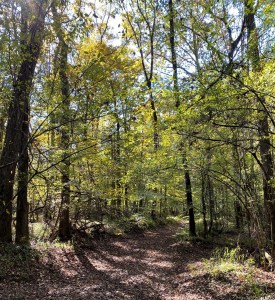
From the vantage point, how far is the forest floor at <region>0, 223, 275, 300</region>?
14.0 ft

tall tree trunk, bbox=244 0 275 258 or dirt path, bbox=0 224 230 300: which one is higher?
tall tree trunk, bbox=244 0 275 258

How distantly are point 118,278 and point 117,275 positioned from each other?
264 mm

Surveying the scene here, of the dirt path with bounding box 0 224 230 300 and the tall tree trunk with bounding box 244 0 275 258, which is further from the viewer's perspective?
the dirt path with bounding box 0 224 230 300

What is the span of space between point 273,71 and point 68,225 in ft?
27.5

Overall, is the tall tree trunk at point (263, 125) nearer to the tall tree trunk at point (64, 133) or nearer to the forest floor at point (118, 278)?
the forest floor at point (118, 278)

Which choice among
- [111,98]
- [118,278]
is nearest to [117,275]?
[118,278]

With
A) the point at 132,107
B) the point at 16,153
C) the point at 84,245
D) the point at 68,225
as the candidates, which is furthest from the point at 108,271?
the point at 132,107

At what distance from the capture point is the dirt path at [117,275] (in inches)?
171

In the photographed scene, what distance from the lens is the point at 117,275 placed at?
19.8ft

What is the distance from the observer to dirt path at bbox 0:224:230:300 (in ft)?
14.2

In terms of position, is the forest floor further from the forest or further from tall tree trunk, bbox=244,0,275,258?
tall tree trunk, bbox=244,0,275,258

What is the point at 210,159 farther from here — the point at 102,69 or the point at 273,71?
the point at 102,69

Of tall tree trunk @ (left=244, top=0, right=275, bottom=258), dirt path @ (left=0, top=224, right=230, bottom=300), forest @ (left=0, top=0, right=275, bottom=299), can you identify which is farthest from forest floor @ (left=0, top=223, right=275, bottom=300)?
tall tree trunk @ (left=244, top=0, right=275, bottom=258)

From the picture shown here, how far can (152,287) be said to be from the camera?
17.3ft
